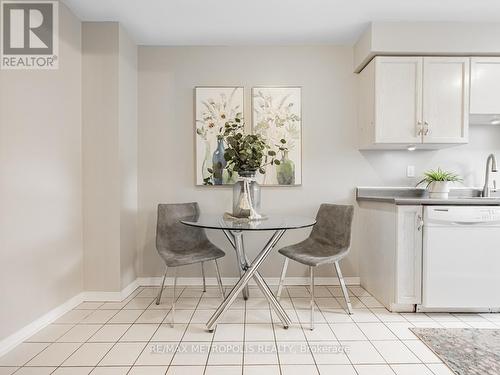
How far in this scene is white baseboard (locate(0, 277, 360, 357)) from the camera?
1.90m

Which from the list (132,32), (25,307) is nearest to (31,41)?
(132,32)

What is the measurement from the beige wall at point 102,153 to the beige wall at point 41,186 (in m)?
0.07

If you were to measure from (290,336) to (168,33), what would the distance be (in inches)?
111

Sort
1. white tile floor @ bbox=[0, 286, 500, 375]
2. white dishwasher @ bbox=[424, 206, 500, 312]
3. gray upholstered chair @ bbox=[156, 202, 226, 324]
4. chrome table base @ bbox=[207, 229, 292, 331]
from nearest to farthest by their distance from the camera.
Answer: white tile floor @ bbox=[0, 286, 500, 375], chrome table base @ bbox=[207, 229, 292, 331], white dishwasher @ bbox=[424, 206, 500, 312], gray upholstered chair @ bbox=[156, 202, 226, 324]

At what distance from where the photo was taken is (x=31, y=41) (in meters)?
2.18

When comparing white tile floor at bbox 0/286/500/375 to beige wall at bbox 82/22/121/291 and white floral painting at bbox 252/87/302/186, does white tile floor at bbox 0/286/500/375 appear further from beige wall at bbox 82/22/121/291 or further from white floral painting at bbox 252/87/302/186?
white floral painting at bbox 252/87/302/186

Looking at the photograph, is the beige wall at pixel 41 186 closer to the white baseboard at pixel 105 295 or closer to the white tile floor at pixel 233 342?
the white baseboard at pixel 105 295

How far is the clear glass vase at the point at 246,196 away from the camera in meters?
2.29

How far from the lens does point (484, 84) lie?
8.62 feet

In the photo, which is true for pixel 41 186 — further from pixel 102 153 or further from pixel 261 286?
pixel 261 286

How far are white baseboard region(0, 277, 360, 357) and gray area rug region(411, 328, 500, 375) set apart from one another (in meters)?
1.05

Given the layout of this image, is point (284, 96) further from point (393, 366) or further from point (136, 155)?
point (393, 366)

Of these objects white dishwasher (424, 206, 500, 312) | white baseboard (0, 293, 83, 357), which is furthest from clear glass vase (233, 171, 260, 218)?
white baseboard (0, 293, 83, 357)

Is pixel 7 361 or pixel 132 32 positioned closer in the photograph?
pixel 7 361
